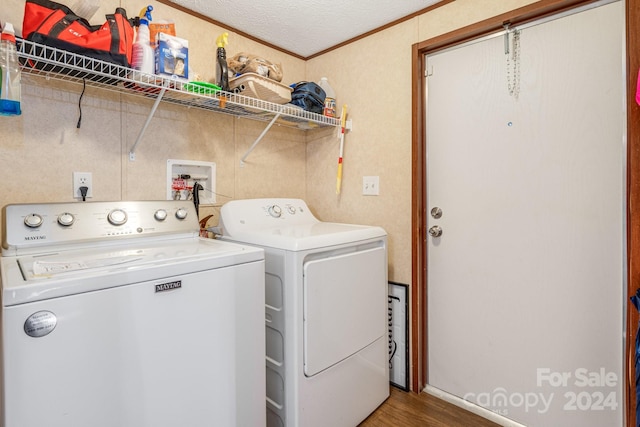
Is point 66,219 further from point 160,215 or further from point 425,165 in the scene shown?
point 425,165

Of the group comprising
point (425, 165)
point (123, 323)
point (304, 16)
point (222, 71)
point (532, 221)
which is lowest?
point (123, 323)

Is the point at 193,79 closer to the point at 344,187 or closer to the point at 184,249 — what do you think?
the point at 184,249

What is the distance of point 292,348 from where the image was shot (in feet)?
4.75

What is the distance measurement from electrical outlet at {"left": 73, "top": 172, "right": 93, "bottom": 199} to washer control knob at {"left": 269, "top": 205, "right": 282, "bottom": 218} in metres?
0.88

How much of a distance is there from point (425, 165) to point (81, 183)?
1.76 meters

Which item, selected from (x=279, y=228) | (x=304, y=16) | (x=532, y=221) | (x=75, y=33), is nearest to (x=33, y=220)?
(x=75, y=33)

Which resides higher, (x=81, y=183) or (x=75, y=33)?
(x=75, y=33)

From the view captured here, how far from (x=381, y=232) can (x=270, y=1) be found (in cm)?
137

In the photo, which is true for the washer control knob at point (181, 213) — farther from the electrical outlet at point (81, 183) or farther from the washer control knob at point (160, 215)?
the electrical outlet at point (81, 183)

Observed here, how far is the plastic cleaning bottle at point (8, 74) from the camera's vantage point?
110 cm

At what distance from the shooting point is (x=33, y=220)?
1.24m

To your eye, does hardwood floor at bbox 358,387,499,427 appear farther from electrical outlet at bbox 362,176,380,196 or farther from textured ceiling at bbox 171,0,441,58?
textured ceiling at bbox 171,0,441,58

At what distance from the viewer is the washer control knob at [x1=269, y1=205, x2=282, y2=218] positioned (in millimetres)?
1970

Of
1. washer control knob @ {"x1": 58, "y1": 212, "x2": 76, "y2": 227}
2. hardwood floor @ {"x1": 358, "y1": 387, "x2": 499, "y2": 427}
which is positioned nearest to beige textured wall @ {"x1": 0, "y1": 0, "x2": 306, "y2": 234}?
washer control knob @ {"x1": 58, "y1": 212, "x2": 76, "y2": 227}
